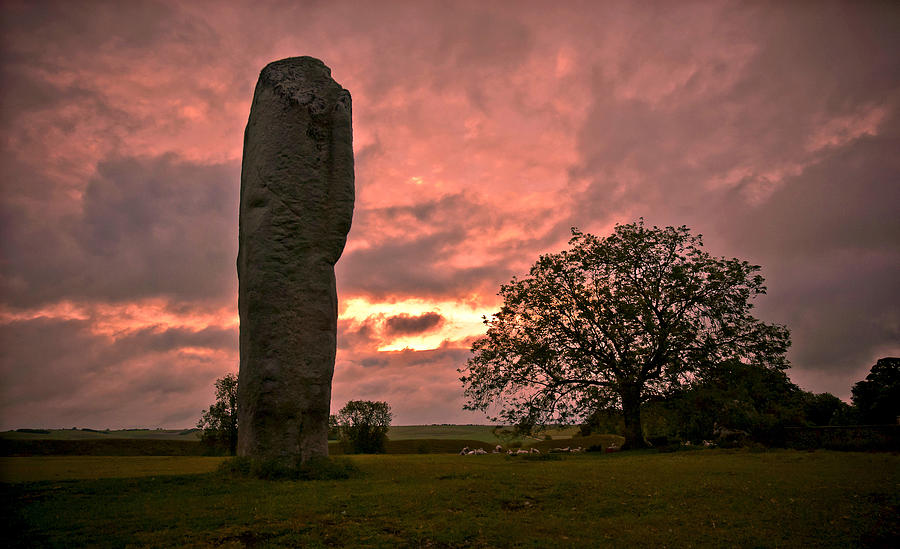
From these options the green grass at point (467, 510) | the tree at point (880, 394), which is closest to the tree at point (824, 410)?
the tree at point (880, 394)

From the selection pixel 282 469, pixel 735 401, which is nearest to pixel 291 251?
pixel 282 469

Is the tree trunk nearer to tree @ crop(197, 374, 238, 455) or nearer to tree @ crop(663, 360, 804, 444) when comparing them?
tree @ crop(663, 360, 804, 444)

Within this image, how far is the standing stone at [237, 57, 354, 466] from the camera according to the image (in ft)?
42.7

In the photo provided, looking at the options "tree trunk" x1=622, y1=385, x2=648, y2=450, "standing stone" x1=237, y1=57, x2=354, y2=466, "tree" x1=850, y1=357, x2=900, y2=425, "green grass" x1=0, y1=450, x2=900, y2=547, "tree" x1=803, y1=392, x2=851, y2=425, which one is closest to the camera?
"green grass" x1=0, y1=450, x2=900, y2=547

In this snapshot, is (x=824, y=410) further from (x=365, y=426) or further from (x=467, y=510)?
(x=467, y=510)

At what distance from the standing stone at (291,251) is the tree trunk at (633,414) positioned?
1931 centimetres

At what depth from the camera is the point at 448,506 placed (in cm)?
956

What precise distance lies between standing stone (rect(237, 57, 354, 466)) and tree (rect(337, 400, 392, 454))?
77.3ft

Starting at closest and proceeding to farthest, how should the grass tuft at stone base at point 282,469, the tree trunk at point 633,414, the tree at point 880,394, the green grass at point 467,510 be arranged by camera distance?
1. the green grass at point 467,510
2. the grass tuft at stone base at point 282,469
3. the tree trunk at point 633,414
4. the tree at point 880,394

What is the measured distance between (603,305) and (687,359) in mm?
5166

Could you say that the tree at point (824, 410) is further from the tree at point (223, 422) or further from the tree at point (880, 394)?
the tree at point (223, 422)

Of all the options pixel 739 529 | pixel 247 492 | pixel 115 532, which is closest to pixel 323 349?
pixel 247 492

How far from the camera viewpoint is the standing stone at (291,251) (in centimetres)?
1301

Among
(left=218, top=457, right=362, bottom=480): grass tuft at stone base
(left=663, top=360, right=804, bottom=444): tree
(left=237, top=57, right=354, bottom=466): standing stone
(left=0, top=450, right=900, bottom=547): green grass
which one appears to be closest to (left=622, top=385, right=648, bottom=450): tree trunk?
(left=663, top=360, right=804, bottom=444): tree
